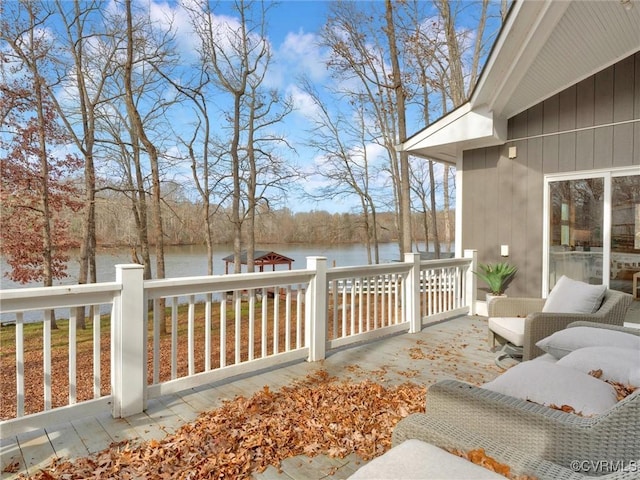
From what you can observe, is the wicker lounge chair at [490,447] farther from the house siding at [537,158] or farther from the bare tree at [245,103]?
the bare tree at [245,103]

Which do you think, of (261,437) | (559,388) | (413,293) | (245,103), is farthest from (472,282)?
(245,103)

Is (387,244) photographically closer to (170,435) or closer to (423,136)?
(423,136)

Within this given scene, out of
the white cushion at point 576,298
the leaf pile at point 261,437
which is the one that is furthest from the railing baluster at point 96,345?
the white cushion at point 576,298

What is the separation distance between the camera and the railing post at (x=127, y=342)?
2506 mm

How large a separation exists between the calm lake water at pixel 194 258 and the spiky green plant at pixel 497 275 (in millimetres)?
3695

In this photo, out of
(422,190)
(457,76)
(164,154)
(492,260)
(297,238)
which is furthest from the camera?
(297,238)

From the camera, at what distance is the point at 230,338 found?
935cm

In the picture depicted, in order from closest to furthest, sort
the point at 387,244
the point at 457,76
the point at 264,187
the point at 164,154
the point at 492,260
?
the point at 492,260, the point at 457,76, the point at 164,154, the point at 264,187, the point at 387,244

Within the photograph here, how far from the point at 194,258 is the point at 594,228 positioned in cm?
1640

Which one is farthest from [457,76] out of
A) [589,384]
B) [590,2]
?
[589,384]

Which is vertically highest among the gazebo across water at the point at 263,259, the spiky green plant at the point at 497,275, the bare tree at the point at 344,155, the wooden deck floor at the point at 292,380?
the bare tree at the point at 344,155

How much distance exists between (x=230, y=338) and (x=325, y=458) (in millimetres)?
7741

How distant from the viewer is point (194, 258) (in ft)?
59.5

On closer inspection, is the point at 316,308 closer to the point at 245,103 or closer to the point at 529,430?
the point at 529,430
